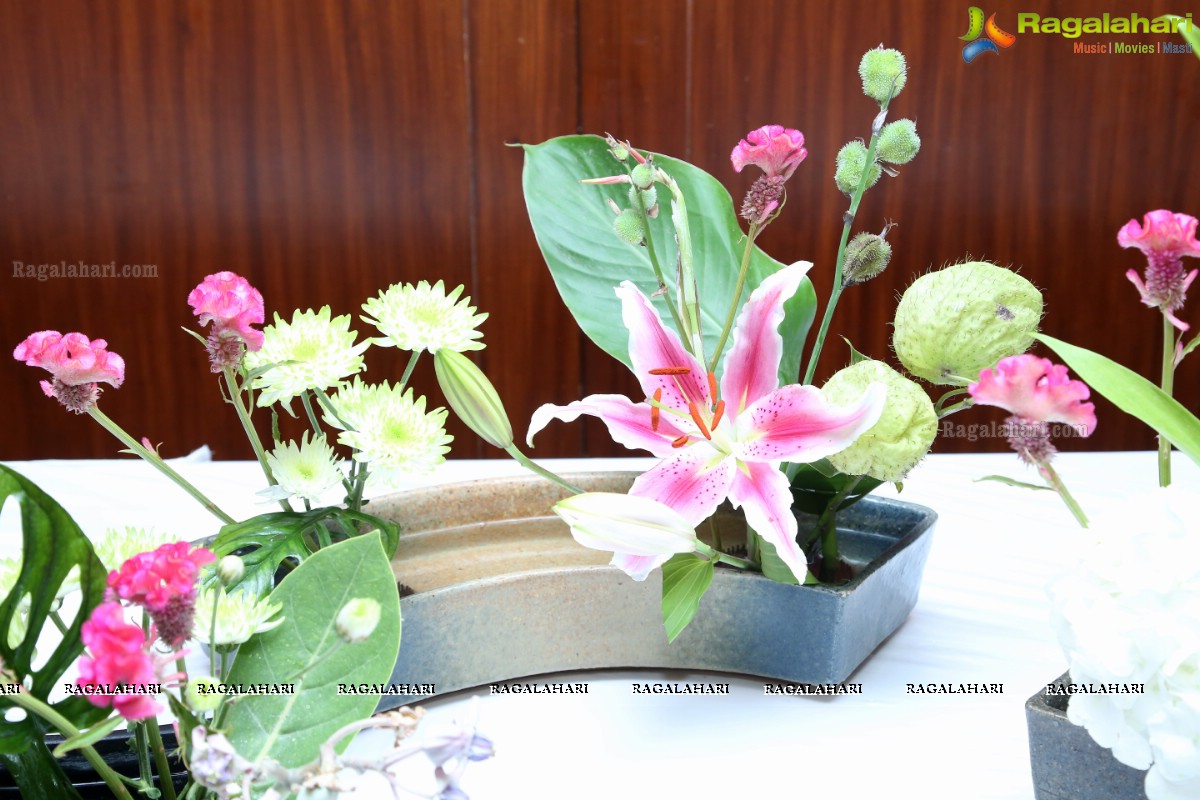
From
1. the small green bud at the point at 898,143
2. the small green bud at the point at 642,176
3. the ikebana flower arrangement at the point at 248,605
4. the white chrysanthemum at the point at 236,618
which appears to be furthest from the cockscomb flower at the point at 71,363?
the small green bud at the point at 898,143

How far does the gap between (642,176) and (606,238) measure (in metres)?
0.13

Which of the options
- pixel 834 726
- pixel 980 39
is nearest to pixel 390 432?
pixel 834 726

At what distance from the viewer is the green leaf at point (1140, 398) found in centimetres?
33

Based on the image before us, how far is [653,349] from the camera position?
0.47 meters

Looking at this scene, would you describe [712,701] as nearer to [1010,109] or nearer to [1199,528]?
[1199,528]

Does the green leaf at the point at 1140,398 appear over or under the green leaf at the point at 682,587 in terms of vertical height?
over

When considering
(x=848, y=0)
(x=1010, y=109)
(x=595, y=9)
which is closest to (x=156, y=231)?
(x=595, y=9)

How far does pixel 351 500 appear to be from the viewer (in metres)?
0.50

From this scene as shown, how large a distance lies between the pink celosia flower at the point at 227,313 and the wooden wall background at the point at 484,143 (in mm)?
1568

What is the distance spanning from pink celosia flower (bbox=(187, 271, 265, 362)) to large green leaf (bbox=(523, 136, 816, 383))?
19 cm

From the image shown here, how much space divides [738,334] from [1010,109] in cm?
167

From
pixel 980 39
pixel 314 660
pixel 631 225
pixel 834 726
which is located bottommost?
pixel 834 726

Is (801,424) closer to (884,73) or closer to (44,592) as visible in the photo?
(884,73)

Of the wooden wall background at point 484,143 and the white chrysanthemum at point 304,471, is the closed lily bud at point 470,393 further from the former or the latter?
the wooden wall background at point 484,143
